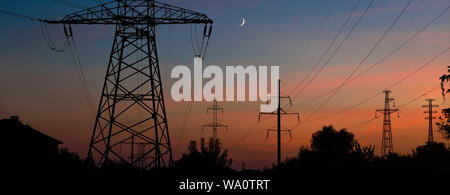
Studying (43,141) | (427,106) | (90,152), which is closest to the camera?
(90,152)
